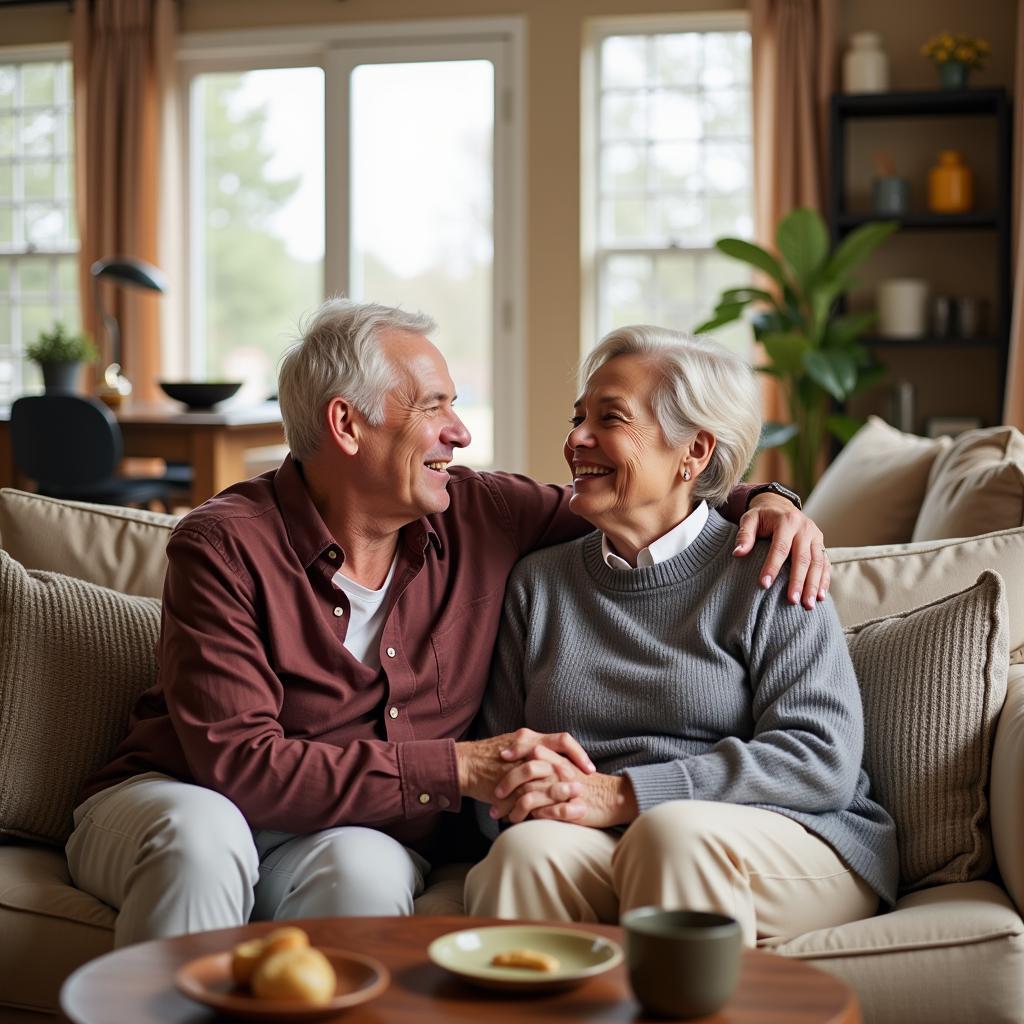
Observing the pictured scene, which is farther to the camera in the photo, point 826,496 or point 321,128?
point 321,128

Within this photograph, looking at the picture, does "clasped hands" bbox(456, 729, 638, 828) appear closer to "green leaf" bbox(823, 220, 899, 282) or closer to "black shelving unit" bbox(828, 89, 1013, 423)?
"green leaf" bbox(823, 220, 899, 282)

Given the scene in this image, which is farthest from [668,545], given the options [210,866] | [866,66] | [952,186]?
[866,66]

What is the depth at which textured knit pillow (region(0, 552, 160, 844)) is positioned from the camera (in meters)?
2.06

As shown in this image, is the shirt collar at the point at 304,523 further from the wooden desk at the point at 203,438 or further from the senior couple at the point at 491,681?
the wooden desk at the point at 203,438

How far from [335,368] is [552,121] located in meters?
4.34

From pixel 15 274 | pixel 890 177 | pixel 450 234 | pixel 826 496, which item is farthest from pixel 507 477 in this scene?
pixel 15 274

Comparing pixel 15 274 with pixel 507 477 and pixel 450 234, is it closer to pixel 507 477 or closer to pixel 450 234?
pixel 450 234

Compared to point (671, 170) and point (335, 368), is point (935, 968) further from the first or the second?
point (671, 170)

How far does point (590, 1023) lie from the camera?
46.6 inches

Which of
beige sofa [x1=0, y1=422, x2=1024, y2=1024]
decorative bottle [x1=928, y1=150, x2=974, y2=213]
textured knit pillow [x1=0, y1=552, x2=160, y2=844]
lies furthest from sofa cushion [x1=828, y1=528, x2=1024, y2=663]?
decorative bottle [x1=928, y1=150, x2=974, y2=213]

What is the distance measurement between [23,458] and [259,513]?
10.4ft

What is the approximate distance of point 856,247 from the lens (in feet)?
17.1

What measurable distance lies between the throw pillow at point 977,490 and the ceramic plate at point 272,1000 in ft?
5.01

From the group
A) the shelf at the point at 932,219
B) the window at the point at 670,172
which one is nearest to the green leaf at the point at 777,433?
the shelf at the point at 932,219
